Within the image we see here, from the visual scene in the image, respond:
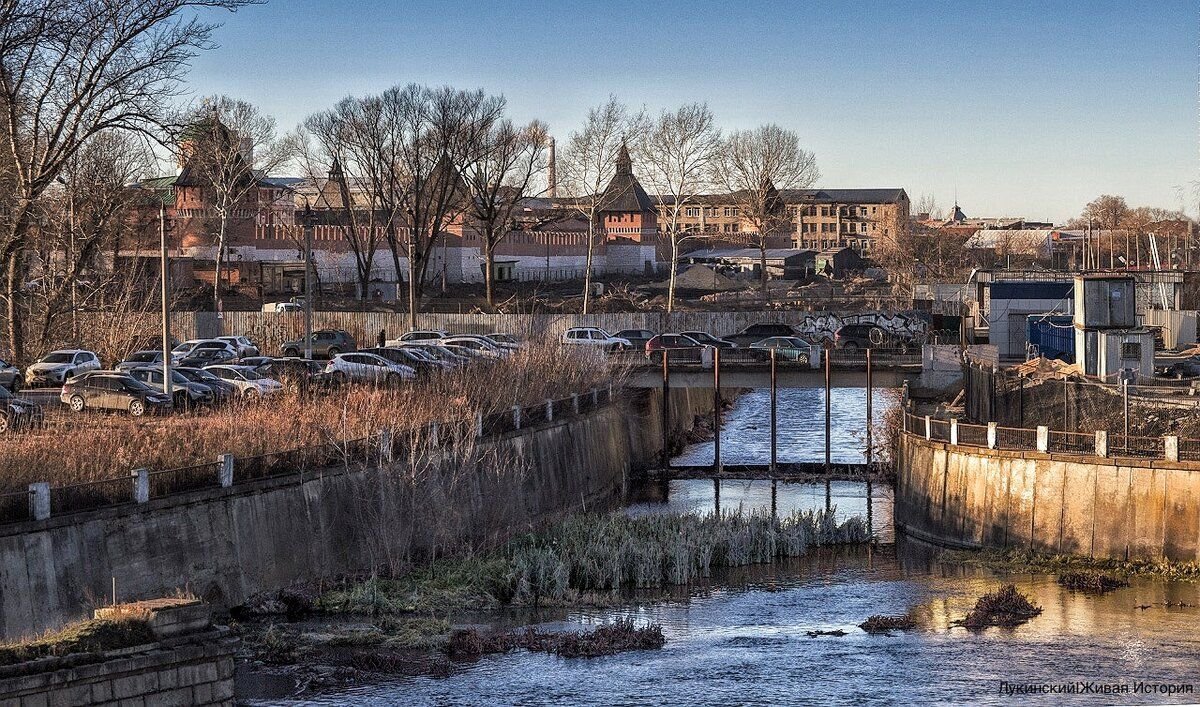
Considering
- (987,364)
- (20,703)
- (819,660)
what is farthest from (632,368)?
(20,703)

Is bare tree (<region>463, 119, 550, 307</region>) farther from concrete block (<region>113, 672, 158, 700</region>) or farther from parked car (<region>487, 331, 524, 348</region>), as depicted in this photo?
concrete block (<region>113, 672, 158, 700</region>)

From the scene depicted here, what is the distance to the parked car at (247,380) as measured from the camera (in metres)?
47.0

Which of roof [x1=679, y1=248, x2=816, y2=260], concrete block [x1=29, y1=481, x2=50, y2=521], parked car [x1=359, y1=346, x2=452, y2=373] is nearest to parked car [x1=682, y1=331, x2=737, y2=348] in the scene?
parked car [x1=359, y1=346, x2=452, y2=373]

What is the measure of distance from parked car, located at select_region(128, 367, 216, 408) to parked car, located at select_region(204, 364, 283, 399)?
1064 millimetres

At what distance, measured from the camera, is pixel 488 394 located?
4838 centimetres

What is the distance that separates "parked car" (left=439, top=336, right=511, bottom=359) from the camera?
56.4 meters

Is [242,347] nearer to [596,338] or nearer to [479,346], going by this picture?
[479,346]

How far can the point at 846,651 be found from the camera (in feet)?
98.5

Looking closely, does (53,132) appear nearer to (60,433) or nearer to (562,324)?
(60,433)

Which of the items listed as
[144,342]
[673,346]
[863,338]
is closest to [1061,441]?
[673,346]

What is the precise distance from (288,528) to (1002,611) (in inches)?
602

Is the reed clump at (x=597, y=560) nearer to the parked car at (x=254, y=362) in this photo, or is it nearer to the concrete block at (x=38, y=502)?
the concrete block at (x=38, y=502)

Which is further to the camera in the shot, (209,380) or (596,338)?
(596,338)

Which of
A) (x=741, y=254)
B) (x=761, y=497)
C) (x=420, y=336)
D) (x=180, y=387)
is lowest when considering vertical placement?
(x=761, y=497)
